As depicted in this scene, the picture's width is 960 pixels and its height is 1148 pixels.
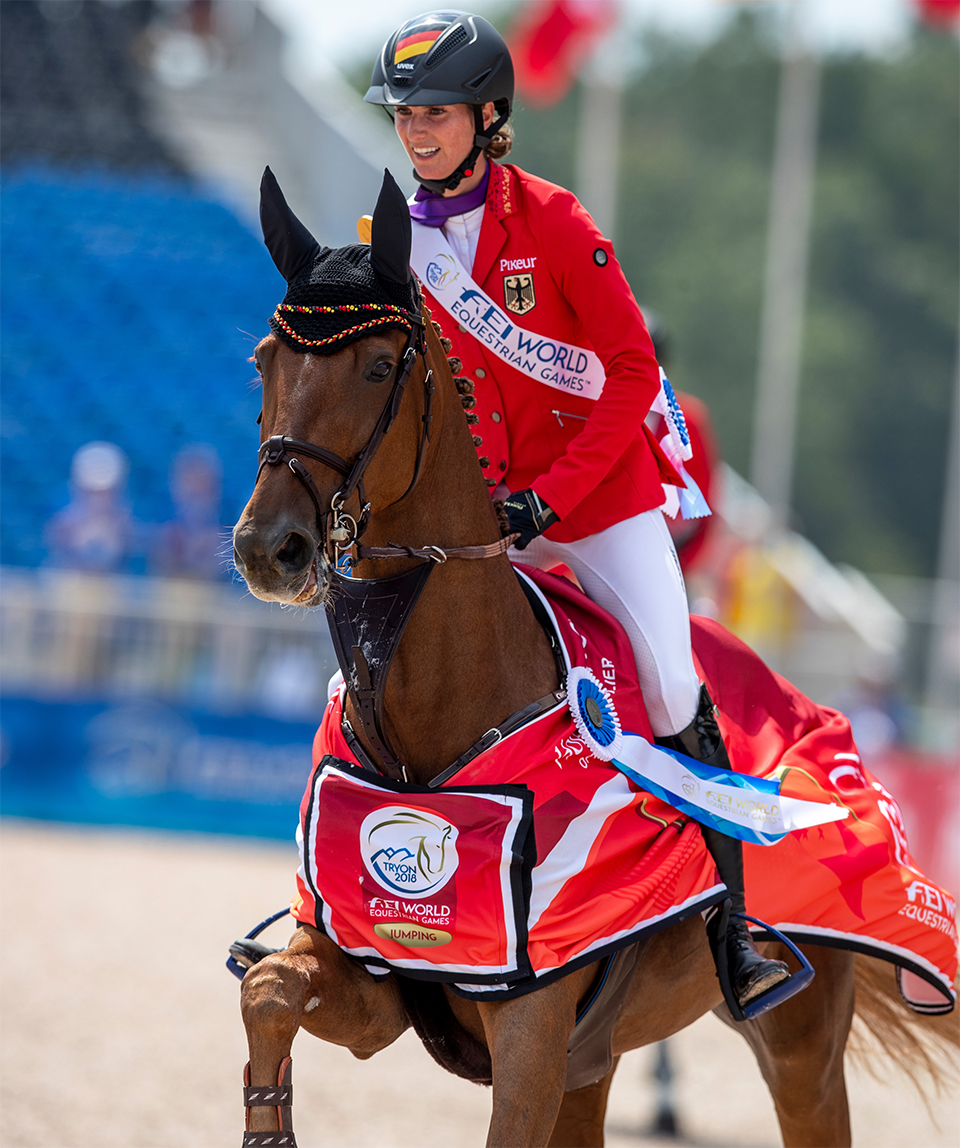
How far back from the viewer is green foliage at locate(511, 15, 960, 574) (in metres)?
41.6

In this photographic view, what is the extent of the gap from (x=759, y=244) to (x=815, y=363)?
13.9 feet

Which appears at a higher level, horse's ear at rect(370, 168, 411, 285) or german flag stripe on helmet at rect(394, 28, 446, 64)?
german flag stripe on helmet at rect(394, 28, 446, 64)

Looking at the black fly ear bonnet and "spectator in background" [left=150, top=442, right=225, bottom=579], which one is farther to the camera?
"spectator in background" [left=150, top=442, right=225, bottom=579]

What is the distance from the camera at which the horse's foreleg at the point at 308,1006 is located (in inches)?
124

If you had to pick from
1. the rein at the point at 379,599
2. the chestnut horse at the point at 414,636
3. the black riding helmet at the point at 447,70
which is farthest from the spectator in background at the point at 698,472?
the rein at the point at 379,599

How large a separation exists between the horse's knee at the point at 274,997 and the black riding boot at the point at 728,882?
108 cm

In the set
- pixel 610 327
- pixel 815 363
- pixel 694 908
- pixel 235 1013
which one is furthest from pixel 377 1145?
pixel 815 363

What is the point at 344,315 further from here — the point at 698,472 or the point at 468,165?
the point at 698,472

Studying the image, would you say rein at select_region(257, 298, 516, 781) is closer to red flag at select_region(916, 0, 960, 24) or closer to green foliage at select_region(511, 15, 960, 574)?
red flag at select_region(916, 0, 960, 24)

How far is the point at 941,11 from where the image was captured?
60.7 feet

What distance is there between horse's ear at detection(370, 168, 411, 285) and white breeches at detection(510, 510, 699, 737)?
3.28 feet

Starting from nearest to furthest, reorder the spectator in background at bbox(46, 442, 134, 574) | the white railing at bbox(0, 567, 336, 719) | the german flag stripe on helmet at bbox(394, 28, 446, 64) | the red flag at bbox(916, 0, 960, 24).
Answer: the german flag stripe on helmet at bbox(394, 28, 446, 64)
the white railing at bbox(0, 567, 336, 719)
the spectator in background at bbox(46, 442, 134, 574)
the red flag at bbox(916, 0, 960, 24)

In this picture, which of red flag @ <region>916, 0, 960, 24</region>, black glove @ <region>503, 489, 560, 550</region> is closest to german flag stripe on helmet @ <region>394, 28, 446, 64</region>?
black glove @ <region>503, 489, 560, 550</region>

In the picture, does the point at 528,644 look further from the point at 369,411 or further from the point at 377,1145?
the point at 377,1145
